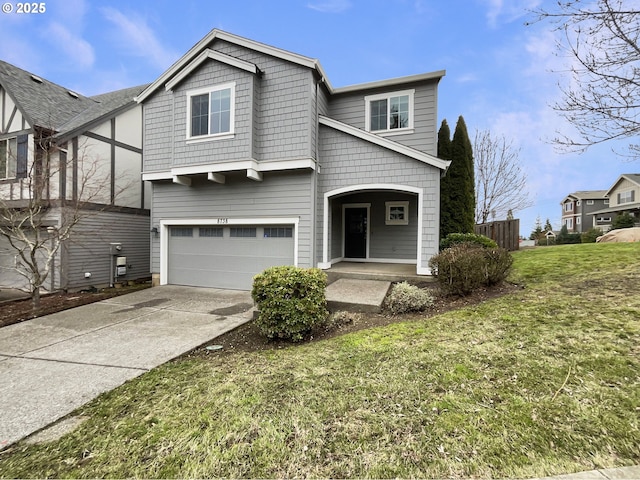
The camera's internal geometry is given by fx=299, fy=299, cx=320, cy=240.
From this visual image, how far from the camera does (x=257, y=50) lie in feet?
28.2

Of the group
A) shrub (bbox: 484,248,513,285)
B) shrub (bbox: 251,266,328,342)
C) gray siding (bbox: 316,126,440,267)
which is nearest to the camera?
shrub (bbox: 251,266,328,342)

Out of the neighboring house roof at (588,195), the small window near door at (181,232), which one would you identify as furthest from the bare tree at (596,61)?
the neighboring house roof at (588,195)

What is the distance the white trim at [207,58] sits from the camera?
828 cm

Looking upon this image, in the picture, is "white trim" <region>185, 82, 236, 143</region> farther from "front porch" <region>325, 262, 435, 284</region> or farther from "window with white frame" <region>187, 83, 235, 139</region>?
"front porch" <region>325, 262, 435, 284</region>

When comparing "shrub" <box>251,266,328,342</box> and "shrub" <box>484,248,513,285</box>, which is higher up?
"shrub" <box>484,248,513,285</box>

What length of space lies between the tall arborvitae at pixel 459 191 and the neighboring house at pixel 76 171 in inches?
485

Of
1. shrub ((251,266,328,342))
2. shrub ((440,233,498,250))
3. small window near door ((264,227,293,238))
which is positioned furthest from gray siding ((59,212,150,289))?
shrub ((440,233,498,250))

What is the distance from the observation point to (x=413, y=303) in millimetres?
5773

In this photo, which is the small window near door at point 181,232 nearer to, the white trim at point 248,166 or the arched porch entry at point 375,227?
the white trim at point 248,166

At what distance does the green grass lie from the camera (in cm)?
217

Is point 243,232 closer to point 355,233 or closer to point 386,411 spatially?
point 355,233

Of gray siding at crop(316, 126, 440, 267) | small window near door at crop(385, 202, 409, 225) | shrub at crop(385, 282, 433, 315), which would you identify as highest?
gray siding at crop(316, 126, 440, 267)

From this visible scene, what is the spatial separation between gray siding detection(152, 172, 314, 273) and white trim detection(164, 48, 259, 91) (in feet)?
9.53

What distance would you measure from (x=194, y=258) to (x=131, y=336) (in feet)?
16.2
